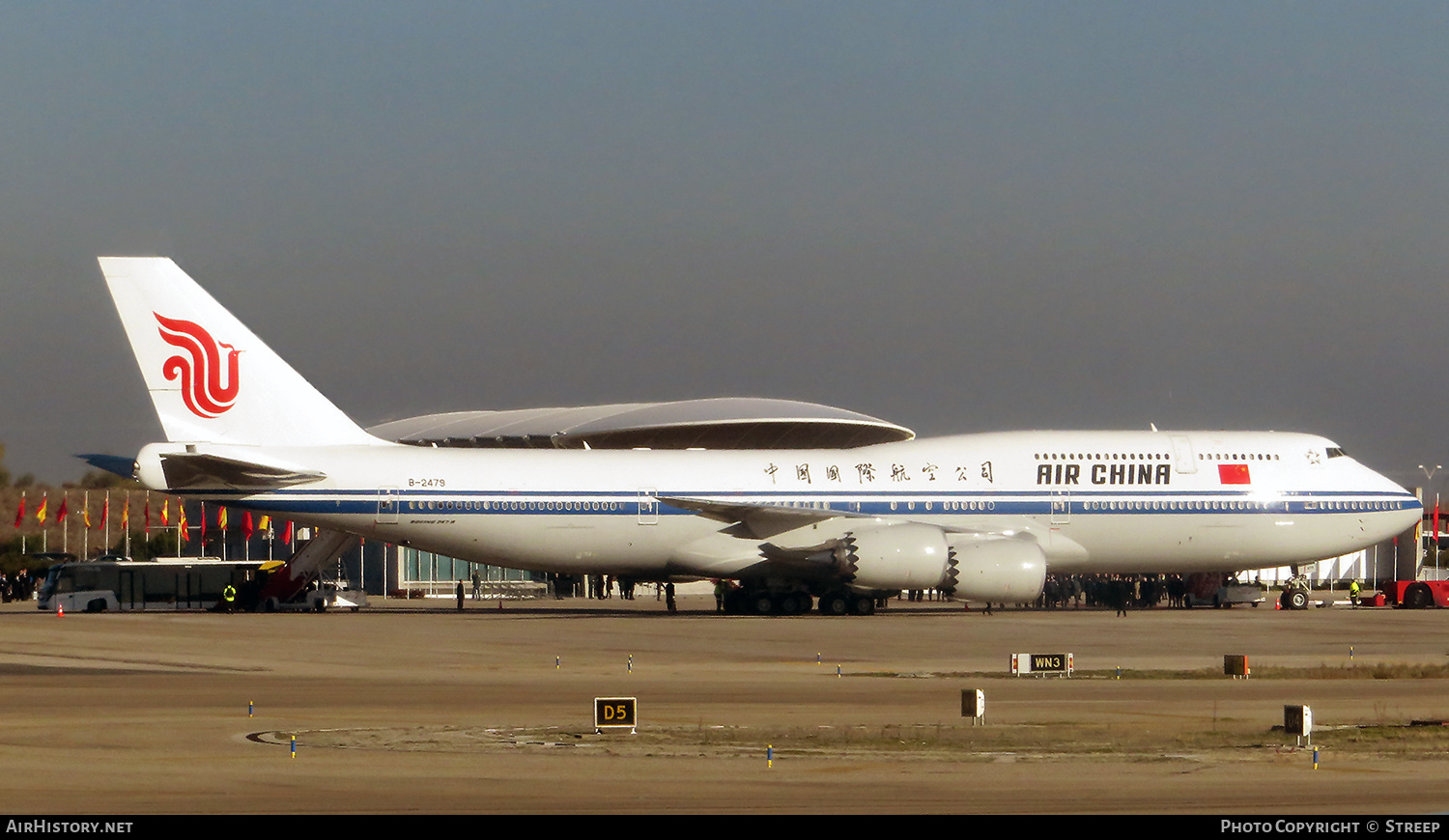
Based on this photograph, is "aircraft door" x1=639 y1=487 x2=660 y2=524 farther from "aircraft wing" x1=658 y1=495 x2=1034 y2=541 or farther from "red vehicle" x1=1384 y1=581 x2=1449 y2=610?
"red vehicle" x1=1384 y1=581 x2=1449 y2=610

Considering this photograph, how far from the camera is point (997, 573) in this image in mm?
44188

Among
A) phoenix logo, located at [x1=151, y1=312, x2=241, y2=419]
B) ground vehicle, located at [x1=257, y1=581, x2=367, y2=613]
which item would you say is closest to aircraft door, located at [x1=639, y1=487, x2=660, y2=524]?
phoenix logo, located at [x1=151, y1=312, x2=241, y2=419]

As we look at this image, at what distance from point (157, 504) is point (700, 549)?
85.9 meters

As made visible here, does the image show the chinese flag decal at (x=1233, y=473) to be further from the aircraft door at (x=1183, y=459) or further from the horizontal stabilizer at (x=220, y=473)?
the horizontal stabilizer at (x=220, y=473)

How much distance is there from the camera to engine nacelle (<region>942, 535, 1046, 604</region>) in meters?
44.2

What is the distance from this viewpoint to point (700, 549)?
4616 cm

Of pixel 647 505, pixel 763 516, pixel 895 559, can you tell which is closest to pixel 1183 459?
pixel 895 559

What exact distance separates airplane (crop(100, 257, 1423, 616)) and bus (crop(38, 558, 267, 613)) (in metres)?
9.94

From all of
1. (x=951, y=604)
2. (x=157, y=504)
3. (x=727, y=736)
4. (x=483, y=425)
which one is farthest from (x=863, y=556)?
(x=157, y=504)

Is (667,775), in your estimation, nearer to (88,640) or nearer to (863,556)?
(88,640)

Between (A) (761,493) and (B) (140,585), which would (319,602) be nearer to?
(B) (140,585)

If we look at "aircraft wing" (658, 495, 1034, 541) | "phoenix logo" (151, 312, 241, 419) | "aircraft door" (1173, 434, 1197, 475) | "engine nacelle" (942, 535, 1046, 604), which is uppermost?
"phoenix logo" (151, 312, 241, 419)

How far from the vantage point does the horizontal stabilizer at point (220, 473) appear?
41.7m

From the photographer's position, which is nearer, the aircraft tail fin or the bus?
the aircraft tail fin
